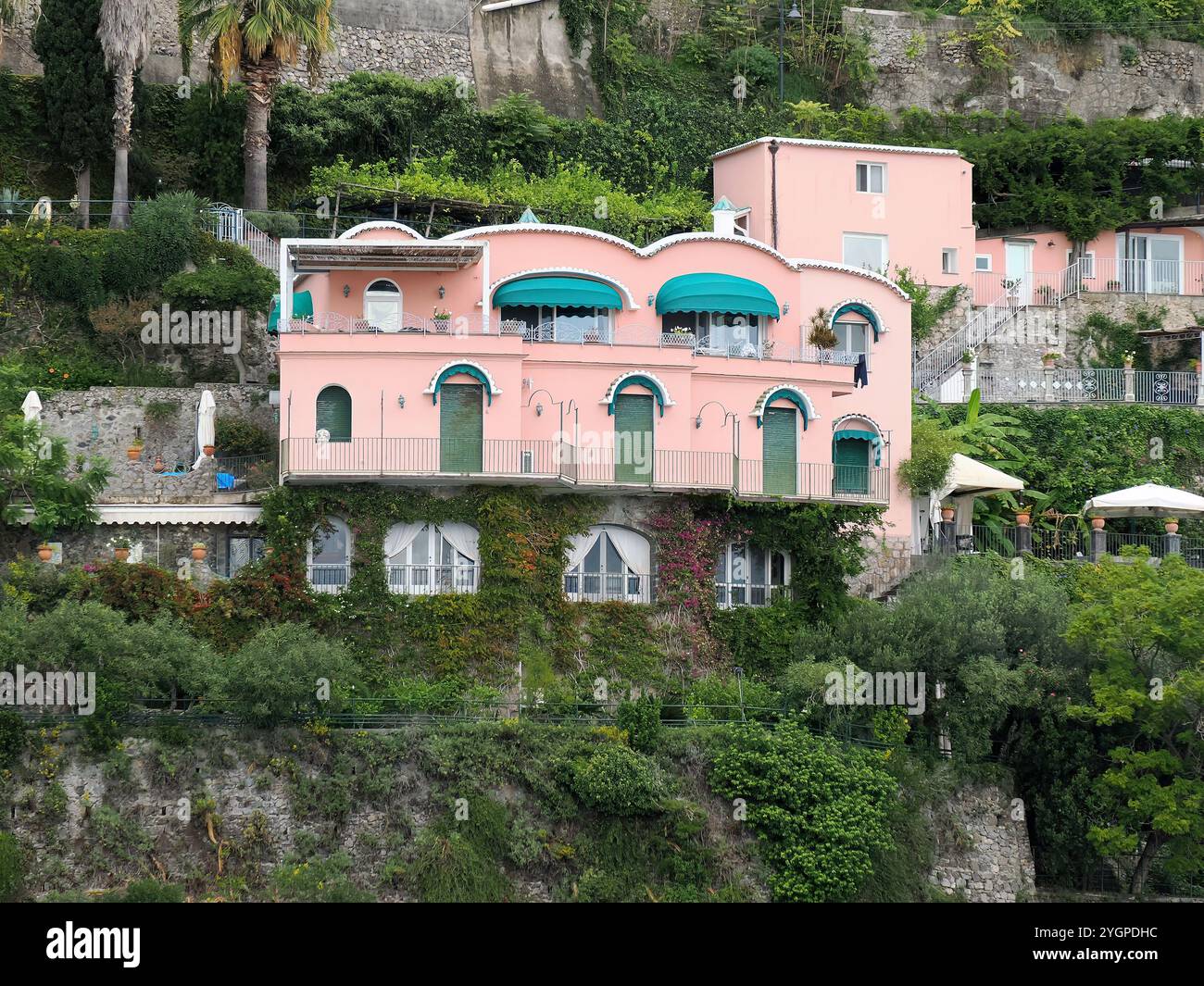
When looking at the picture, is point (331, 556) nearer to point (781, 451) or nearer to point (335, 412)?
point (335, 412)

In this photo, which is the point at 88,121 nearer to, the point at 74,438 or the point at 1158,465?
the point at 74,438

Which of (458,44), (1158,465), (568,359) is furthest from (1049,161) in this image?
(568,359)

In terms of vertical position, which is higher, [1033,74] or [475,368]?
[1033,74]

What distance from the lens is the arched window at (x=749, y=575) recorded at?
4953 cm

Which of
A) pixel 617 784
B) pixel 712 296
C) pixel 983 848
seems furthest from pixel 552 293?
pixel 983 848

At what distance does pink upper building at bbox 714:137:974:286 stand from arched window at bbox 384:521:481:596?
58.6 feet

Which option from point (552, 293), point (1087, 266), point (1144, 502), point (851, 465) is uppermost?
point (1087, 266)

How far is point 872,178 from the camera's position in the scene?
63.3 m

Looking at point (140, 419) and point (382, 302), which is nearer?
point (140, 419)

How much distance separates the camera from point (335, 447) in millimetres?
46969

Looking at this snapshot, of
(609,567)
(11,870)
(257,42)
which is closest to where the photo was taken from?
(11,870)

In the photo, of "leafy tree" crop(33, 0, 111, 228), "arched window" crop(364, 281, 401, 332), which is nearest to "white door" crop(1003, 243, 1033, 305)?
"arched window" crop(364, 281, 401, 332)

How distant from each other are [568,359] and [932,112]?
2629 cm

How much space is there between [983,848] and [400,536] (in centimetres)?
1307
